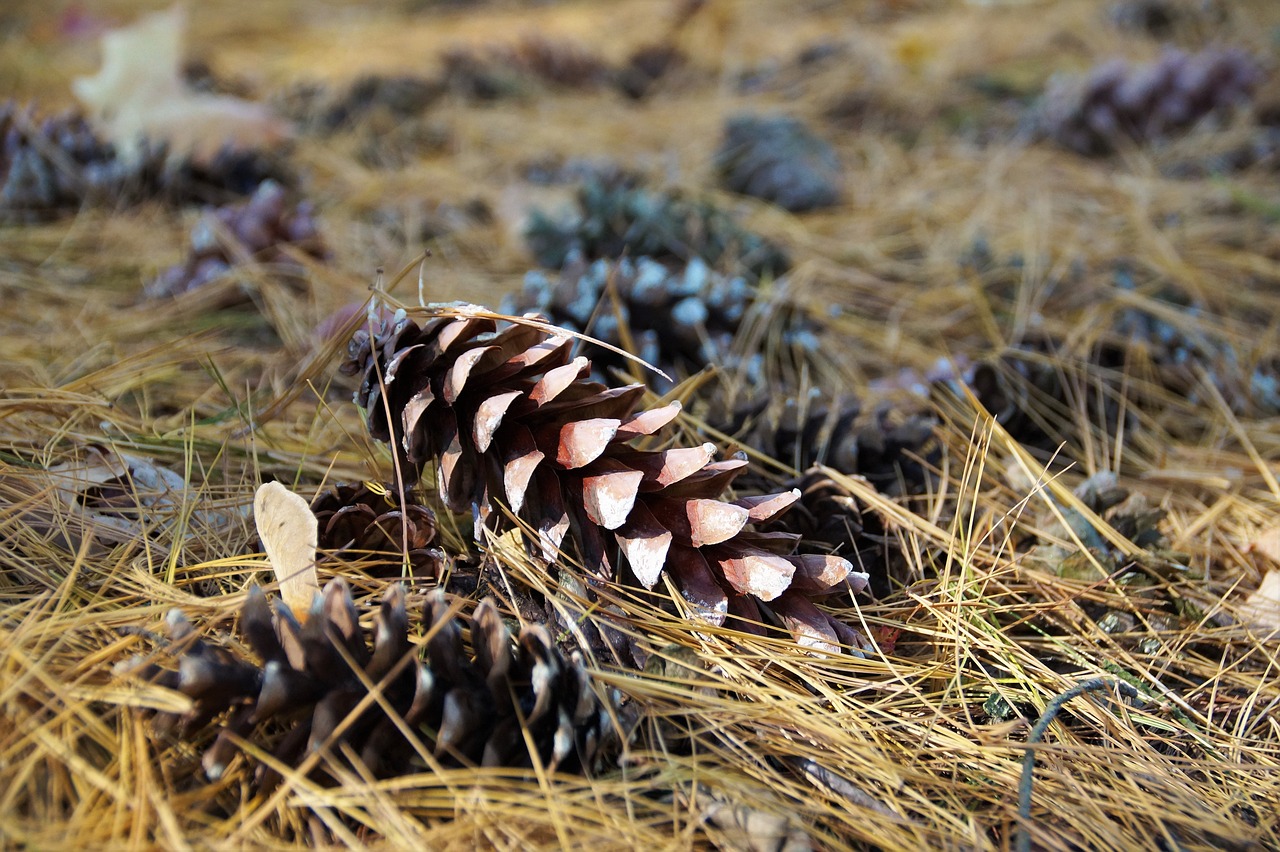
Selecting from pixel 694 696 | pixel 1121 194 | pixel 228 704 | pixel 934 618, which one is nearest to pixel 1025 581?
pixel 934 618

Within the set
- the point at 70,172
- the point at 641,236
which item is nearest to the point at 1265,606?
the point at 641,236

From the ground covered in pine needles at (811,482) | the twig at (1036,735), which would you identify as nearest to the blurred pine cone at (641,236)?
the ground covered in pine needles at (811,482)

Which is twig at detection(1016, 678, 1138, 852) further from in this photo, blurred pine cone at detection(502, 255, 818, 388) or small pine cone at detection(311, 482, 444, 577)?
blurred pine cone at detection(502, 255, 818, 388)

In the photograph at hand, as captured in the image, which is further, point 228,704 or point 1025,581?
point 1025,581

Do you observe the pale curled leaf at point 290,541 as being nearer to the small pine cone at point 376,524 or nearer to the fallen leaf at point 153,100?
the small pine cone at point 376,524

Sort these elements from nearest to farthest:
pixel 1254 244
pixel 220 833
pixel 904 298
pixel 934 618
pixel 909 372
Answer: pixel 220 833 < pixel 934 618 < pixel 909 372 < pixel 904 298 < pixel 1254 244

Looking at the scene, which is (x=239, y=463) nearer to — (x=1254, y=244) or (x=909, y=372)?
(x=909, y=372)

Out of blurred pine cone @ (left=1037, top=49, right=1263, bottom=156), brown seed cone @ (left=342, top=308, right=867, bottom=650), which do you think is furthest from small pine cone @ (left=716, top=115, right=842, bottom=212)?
brown seed cone @ (left=342, top=308, right=867, bottom=650)
